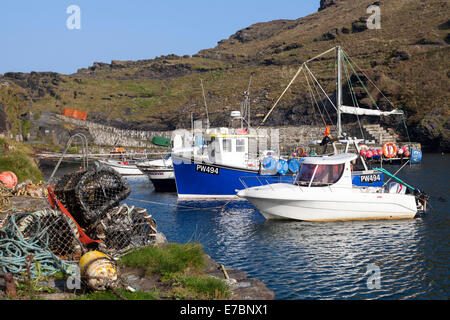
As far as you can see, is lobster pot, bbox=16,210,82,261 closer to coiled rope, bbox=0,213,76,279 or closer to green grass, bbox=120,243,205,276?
coiled rope, bbox=0,213,76,279

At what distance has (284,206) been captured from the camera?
822 inches

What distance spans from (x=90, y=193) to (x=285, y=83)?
107 metres

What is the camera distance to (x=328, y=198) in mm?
20547

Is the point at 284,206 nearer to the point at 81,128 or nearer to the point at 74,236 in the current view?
the point at 74,236

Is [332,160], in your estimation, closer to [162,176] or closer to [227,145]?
[227,145]

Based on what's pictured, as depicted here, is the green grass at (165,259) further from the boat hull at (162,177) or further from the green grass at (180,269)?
the boat hull at (162,177)

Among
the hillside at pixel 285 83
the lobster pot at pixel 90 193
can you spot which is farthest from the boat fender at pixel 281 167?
the hillside at pixel 285 83

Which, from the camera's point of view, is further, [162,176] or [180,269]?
[162,176]

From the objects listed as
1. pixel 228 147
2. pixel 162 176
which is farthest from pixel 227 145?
pixel 162 176

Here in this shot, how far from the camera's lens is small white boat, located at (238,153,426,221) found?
2058cm

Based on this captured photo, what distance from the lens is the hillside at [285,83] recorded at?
278 ft

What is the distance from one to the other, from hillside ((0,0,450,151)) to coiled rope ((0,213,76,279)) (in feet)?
164

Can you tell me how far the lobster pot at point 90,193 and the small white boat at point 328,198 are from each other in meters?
9.15
